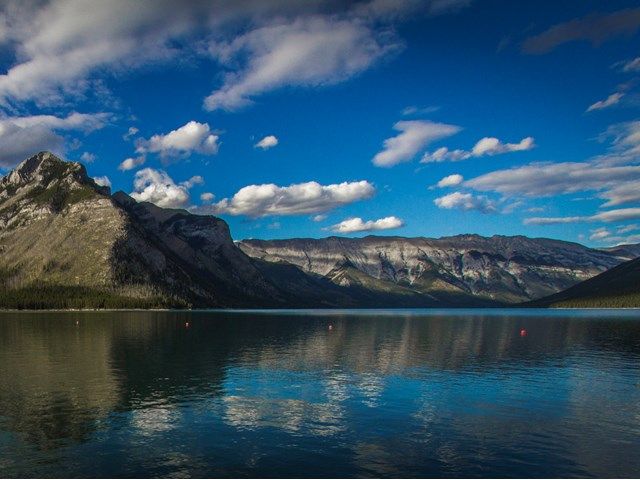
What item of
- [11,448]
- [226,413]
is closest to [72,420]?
[11,448]

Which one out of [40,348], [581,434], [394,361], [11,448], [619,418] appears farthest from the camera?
[40,348]

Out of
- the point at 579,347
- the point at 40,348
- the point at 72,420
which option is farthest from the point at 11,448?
the point at 579,347

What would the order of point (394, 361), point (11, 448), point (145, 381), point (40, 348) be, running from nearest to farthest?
point (11, 448), point (145, 381), point (394, 361), point (40, 348)

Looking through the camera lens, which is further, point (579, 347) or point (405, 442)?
point (579, 347)

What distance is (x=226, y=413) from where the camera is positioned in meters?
59.2

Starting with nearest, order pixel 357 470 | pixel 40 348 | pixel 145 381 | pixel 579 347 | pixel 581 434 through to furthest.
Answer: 1. pixel 357 470
2. pixel 581 434
3. pixel 145 381
4. pixel 40 348
5. pixel 579 347

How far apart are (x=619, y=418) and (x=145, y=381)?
212 feet

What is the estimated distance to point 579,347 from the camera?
457ft

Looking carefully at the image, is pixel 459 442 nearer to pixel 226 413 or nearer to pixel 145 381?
pixel 226 413

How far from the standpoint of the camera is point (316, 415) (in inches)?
2293

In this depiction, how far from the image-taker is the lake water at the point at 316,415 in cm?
4191

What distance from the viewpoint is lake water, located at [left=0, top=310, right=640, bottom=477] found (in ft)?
137

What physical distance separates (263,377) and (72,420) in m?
34.4

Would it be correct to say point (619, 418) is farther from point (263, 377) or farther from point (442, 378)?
point (263, 377)
